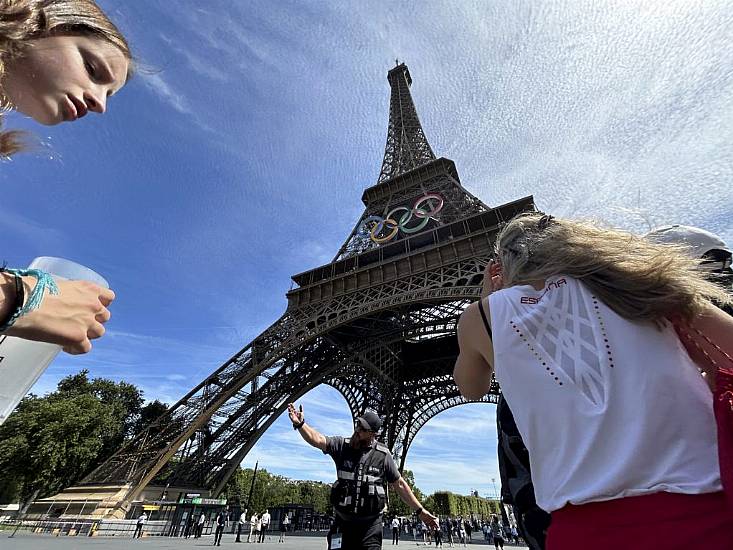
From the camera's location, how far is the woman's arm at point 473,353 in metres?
1.23

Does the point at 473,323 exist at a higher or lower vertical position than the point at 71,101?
lower

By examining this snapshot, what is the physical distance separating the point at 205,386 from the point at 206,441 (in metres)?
2.50

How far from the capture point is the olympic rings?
20195 mm

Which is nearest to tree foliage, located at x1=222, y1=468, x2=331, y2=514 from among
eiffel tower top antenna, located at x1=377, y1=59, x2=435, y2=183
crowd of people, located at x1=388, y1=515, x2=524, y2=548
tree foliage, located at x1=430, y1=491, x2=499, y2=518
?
tree foliage, located at x1=430, y1=491, x2=499, y2=518

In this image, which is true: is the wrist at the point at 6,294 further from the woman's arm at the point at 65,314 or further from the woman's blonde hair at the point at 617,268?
the woman's blonde hair at the point at 617,268

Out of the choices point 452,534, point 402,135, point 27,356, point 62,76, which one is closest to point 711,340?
point 27,356

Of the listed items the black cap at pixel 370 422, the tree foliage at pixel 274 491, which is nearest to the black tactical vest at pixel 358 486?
the black cap at pixel 370 422

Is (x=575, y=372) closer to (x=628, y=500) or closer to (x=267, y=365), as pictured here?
(x=628, y=500)

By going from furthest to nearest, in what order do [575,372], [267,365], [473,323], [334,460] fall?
[267,365], [334,460], [473,323], [575,372]

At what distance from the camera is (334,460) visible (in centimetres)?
342

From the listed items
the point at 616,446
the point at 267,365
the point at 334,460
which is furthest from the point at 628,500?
the point at 267,365

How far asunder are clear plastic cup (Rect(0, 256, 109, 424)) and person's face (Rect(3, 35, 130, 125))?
1.46 ft

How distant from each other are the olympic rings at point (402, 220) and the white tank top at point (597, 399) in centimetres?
1879

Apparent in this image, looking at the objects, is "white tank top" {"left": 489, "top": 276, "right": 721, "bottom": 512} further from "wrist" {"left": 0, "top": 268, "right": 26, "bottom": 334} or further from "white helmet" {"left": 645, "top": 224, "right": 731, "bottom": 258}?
"wrist" {"left": 0, "top": 268, "right": 26, "bottom": 334}
